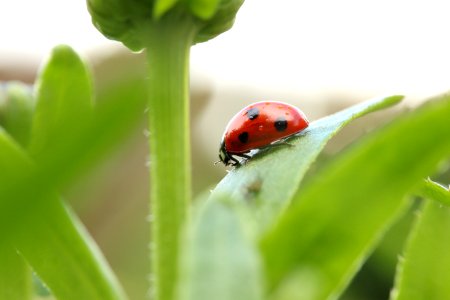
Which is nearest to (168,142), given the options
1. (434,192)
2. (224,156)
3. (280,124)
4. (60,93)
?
(60,93)

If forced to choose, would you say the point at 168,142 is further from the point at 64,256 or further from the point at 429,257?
the point at 429,257

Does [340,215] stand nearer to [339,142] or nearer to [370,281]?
[370,281]

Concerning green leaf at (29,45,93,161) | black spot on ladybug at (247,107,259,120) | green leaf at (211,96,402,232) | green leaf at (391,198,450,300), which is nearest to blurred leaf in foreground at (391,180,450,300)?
green leaf at (391,198,450,300)

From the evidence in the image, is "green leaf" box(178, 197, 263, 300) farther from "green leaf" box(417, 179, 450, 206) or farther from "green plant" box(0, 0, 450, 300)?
"green leaf" box(417, 179, 450, 206)

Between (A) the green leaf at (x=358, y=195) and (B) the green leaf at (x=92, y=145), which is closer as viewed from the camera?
(B) the green leaf at (x=92, y=145)

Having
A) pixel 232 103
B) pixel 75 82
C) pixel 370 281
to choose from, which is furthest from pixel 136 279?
pixel 75 82

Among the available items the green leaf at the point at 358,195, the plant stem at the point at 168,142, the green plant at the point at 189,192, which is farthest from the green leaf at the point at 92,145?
the plant stem at the point at 168,142

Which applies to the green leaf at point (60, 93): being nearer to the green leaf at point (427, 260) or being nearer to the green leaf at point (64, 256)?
the green leaf at point (64, 256)
